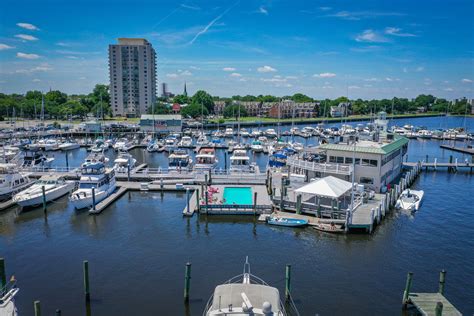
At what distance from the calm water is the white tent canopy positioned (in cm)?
436

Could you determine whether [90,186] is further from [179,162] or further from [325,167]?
[325,167]

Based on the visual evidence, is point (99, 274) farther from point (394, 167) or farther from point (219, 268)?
point (394, 167)

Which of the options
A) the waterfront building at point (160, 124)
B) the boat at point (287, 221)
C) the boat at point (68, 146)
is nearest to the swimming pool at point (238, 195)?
the boat at point (287, 221)

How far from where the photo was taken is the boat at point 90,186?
41000 millimetres

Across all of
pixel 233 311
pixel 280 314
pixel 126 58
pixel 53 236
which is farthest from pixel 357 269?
pixel 126 58

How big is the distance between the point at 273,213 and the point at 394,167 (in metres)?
24.0

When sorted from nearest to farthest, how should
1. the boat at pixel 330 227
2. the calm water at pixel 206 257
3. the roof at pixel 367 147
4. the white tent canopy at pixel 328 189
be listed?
the calm water at pixel 206 257, the boat at pixel 330 227, the white tent canopy at pixel 328 189, the roof at pixel 367 147

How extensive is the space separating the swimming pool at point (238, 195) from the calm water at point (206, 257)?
3.38 metres

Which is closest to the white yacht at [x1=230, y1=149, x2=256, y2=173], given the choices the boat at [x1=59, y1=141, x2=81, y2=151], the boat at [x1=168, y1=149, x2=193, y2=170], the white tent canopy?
the boat at [x1=168, y1=149, x2=193, y2=170]

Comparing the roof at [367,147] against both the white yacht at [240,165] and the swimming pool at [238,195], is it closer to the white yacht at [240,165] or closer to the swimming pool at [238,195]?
the swimming pool at [238,195]

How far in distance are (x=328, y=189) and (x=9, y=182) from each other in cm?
3856

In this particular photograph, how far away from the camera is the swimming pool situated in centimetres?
4192

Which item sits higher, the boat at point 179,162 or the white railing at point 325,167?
the white railing at point 325,167

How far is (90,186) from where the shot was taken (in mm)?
43188
